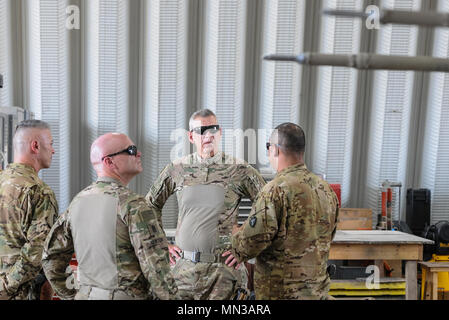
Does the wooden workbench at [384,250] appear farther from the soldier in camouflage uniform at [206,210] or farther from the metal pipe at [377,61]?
the metal pipe at [377,61]

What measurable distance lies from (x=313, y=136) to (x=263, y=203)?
261cm

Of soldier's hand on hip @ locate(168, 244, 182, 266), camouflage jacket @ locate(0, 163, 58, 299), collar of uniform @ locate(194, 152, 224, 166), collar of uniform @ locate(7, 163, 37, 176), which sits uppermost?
collar of uniform @ locate(194, 152, 224, 166)

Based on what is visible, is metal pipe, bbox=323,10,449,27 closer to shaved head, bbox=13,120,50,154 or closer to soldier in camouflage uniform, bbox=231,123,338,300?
soldier in camouflage uniform, bbox=231,123,338,300

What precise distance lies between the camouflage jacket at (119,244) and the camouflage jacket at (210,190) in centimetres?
63

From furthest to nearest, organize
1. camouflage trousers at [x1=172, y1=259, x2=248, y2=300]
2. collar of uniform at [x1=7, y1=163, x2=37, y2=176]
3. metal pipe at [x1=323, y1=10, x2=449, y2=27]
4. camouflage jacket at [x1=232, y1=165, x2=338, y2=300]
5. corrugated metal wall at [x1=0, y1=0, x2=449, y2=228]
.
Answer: corrugated metal wall at [x1=0, y1=0, x2=449, y2=228], camouflage trousers at [x1=172, y1=259, x2=248, y2=300], collar of uniform at [x1=7, y1=163, x2=37, y2=176], camouflage jacket at [x1=232, y1=165, x2=338, y2=300], metal pipe at [x1=323, y1=10, x2=449, y2=27]

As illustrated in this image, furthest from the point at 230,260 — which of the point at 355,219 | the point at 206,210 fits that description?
the point at 355,219

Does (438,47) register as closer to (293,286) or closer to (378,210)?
(378,210)

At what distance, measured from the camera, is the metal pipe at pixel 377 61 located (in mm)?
669

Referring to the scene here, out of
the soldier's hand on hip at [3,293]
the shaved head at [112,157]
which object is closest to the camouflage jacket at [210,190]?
the shaved head at [112,157]

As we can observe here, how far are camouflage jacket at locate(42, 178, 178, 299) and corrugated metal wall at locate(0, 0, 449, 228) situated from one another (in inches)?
103

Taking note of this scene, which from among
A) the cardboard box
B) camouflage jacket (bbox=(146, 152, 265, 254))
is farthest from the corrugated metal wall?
camouflage jacket (bbox=(146, 152, 265, 254))

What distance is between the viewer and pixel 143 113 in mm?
4258

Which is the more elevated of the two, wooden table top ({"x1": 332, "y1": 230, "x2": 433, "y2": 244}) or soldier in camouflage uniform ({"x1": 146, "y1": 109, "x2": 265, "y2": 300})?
soldier in camouflage uniform ({"x1": 146, "y1": 109, "x2": 265, "y2": 300})

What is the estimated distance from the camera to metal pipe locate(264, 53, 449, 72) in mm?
669
